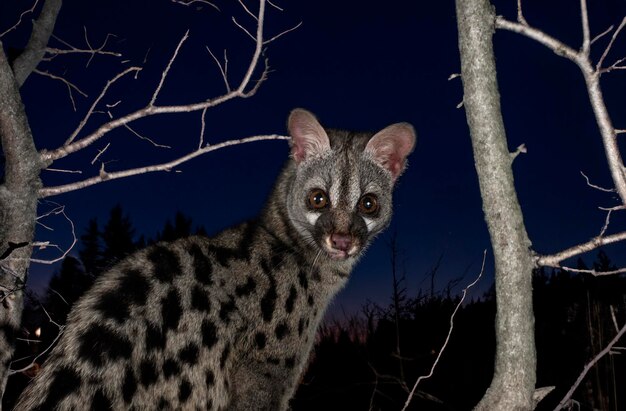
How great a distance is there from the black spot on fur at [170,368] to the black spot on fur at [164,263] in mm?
752

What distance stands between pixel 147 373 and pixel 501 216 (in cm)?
333

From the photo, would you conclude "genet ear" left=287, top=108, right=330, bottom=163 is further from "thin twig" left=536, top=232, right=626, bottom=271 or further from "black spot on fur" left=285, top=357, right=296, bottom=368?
"thin twig" left=536, top=232, right=626, bottom=271

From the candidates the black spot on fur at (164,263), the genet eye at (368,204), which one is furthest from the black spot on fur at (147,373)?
the genet eye at (368,204)

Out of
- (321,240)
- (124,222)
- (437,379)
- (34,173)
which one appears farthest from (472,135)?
(124,222)

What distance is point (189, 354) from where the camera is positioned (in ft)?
17.9

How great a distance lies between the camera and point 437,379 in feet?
45.2

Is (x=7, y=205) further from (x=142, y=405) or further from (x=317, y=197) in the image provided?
(x=317, y=197)

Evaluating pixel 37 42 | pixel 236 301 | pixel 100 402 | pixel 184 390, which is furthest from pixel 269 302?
pixel 37 42

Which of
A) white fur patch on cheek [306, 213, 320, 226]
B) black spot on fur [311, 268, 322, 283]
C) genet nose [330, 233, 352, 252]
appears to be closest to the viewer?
genet nose [330, 233, 352, 252]

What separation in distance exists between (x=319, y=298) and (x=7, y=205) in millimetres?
3397

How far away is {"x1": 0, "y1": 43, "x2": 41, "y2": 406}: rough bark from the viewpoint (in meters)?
6.05

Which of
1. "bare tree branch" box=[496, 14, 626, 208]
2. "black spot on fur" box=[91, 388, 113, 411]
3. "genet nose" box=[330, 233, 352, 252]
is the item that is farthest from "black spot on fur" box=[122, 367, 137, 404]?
"bare tree branch" box=[496, 14, 626, 208]

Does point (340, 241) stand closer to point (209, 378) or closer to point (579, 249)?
point (209, 378)

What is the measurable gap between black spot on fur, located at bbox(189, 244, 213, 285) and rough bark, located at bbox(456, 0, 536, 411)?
2.71 meters
